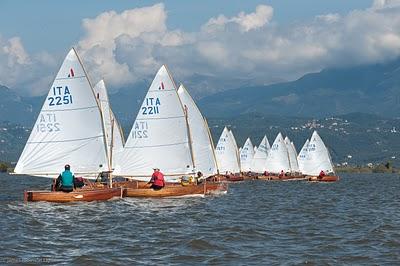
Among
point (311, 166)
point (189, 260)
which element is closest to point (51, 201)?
point (189, 260)

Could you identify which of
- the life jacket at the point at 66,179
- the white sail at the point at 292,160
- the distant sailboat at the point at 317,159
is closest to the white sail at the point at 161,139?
the life jacket at the point at 66,179

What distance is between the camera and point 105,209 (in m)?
41.5

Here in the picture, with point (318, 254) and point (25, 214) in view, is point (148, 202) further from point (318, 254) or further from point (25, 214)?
point (318, 254)

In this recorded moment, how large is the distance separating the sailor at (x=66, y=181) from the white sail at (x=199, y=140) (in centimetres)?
1810

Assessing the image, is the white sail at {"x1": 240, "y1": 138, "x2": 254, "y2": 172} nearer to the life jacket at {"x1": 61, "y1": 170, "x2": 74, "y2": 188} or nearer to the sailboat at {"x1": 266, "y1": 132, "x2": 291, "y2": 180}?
the sailboat at {"x1": 266, "y1": 132, "x2": 291, "y2": 180}

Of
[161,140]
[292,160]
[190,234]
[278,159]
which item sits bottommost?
[190,234]

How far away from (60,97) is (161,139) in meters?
9.13

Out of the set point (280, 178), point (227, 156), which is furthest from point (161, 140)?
point (280, 178)

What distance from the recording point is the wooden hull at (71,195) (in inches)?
1720

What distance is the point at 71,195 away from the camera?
4403cm

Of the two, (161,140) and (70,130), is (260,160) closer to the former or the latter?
(161,140)

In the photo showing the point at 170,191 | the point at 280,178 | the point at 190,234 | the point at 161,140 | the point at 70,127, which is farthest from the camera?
the point at 280,178

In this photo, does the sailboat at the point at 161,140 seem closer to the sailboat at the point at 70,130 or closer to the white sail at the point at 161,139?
the white sail at the point at 161,139

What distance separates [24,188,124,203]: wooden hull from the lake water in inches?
25.3
